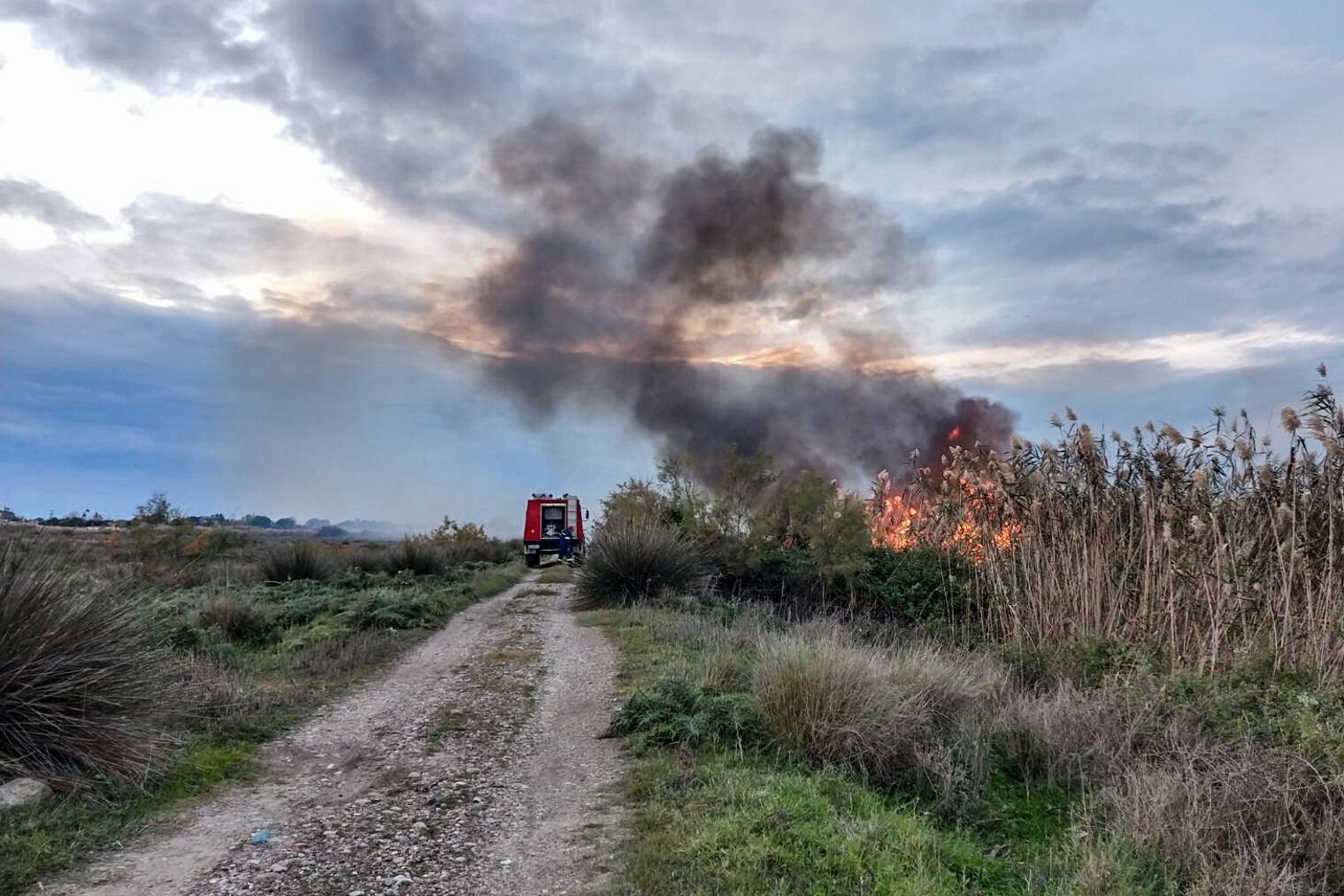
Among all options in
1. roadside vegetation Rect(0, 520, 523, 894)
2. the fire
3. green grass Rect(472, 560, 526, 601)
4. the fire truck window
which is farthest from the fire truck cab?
roadside vegetation Rect(0, 520, 523, 894)

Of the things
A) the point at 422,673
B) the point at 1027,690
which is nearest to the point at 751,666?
the point at 1027,690

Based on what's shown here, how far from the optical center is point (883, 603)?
595 inches

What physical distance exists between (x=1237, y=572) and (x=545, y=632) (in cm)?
937

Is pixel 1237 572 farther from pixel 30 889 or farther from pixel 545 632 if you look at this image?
pixel 30 889

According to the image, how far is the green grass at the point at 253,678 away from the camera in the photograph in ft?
15.3

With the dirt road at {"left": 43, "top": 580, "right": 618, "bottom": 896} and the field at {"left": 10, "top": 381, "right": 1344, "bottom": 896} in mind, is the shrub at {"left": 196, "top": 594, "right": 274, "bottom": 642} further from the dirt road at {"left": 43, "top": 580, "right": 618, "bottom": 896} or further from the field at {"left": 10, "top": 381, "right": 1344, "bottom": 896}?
the dirt road at {"left": 43, "top": 580, "right": 618, "bottom": 896}

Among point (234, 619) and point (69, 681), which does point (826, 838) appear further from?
point (234, 619)

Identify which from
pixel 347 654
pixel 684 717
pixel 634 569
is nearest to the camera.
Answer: pixel 684 717

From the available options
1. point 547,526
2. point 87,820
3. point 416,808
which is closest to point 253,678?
point 87,820

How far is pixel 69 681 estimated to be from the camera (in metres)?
5.71

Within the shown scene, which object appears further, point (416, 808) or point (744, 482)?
point (744, 482)

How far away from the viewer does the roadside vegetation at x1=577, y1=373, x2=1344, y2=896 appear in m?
4.55

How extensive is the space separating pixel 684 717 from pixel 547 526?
2694 cm

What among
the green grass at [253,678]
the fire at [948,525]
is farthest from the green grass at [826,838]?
the fire at [948,525]
